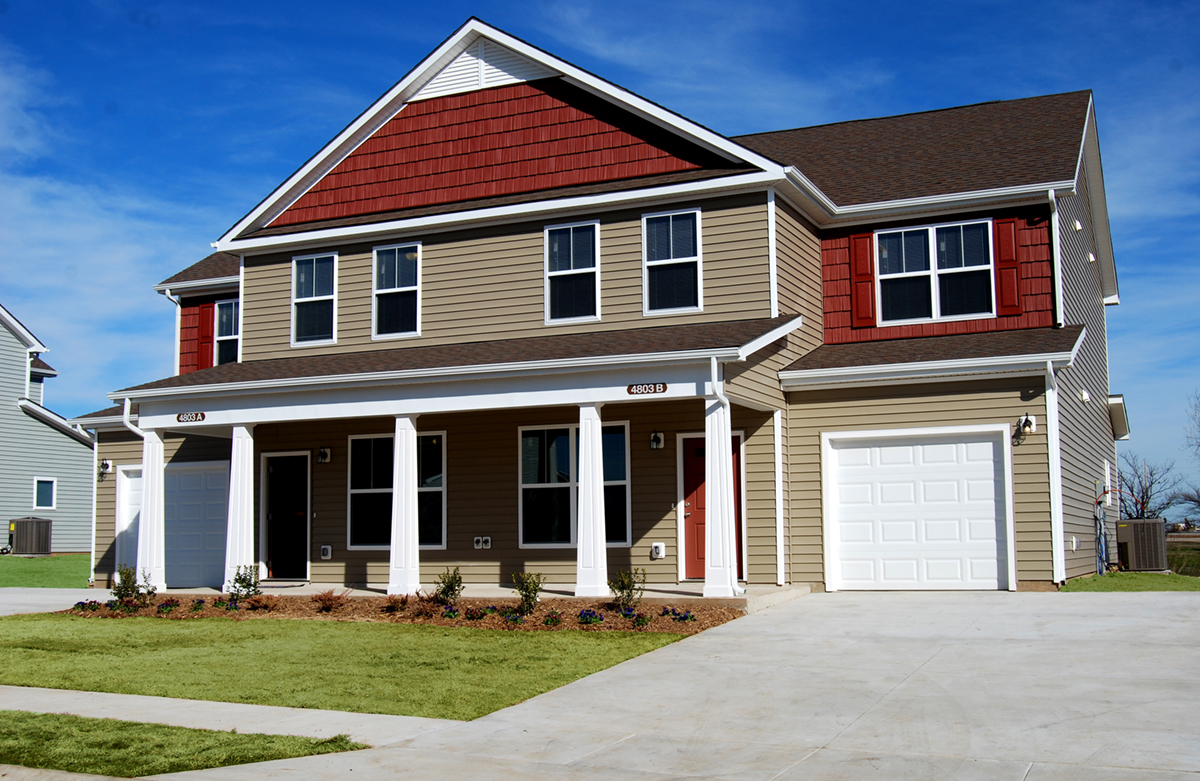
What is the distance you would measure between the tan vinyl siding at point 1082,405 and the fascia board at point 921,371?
109cm

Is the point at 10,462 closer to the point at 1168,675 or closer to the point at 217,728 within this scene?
the point at 217,728

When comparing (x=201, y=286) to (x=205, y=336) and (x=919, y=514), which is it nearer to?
(x=205, y=336)

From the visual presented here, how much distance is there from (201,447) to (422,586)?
587cm

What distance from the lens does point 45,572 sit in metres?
23.6

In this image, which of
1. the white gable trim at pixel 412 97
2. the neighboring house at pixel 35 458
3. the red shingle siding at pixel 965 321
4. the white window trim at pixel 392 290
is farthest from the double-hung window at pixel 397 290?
the neighboring house at pixel 35 458

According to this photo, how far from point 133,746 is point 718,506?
23.7 feet

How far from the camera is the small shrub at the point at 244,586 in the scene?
48.5ft

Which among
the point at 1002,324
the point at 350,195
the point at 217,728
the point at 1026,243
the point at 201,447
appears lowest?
the point at 217,728

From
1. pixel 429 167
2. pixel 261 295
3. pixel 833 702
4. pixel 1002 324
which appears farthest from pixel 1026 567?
pixel 261 295

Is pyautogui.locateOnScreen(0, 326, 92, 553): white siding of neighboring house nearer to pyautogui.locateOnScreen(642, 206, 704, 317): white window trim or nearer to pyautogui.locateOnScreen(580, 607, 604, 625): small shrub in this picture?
pyautogui.locateOnScreen(642, 206, 704, 317): white window trim

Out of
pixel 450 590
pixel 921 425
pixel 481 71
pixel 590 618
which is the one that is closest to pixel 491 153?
pixel 481 71

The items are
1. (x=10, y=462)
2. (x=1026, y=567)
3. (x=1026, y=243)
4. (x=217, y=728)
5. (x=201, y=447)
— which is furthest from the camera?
(x=10, y=462)

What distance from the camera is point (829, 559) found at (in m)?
15.5

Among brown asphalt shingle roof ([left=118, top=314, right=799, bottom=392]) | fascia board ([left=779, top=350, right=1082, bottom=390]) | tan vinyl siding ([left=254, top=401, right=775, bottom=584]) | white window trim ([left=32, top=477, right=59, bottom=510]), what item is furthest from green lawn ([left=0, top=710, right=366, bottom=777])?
white window trim ([left=32, top=477, right=59, bottom=510])
